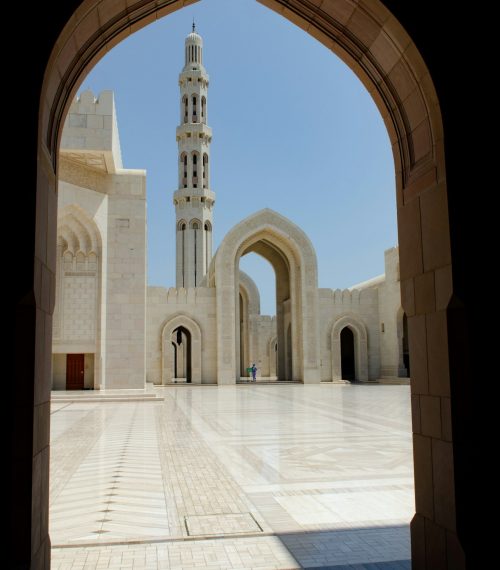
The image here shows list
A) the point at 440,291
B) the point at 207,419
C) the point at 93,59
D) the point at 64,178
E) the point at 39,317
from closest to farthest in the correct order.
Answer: the point at 39,317, the point at 440,291, the point at 93,59, the point at 207,419, the point at 64,178

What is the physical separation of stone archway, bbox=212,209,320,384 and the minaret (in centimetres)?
1021

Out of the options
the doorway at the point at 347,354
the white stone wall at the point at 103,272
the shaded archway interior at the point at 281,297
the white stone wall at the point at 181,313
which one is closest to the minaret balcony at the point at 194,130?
the shaded archway interior at the point at 281,297

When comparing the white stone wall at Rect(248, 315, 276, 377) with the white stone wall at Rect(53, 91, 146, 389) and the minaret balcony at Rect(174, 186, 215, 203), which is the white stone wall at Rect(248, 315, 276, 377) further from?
the white stone wall at Rect(53, 91, 146, 389)

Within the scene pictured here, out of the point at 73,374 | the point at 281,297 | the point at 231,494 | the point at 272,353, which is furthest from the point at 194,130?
the point at 231,494

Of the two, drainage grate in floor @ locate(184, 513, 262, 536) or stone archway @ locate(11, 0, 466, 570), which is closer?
stone archway @ locate(11, 0, 466, 570)

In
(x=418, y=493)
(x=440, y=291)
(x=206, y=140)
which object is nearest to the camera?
(x=440, y=291)

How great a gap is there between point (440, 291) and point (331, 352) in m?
23.9

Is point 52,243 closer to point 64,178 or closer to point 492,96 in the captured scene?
point 492,96

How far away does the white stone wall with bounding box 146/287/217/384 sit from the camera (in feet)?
81.4

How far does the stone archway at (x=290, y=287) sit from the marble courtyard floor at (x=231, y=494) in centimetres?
1349

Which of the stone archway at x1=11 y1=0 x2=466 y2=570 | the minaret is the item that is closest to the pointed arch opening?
→ the stone archway at x1=11 y1=0 x2=466 y2=570

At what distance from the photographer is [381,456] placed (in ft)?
24.3

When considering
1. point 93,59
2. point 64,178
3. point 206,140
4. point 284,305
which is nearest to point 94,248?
point 64,178

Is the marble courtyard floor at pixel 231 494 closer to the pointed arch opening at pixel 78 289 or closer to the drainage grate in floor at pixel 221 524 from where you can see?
the drainage grate in floor at pixel 221 524
